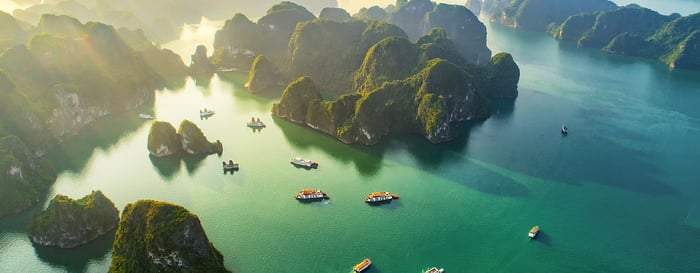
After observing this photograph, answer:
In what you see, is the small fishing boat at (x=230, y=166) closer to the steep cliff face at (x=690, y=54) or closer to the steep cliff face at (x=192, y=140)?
the steep cliff face at (x=192, y=140)

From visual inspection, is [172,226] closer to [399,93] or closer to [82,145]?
[82,145]

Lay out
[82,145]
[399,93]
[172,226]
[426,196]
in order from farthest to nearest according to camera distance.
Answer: [399,93]
[82,145]
[426,196]
[172,226]

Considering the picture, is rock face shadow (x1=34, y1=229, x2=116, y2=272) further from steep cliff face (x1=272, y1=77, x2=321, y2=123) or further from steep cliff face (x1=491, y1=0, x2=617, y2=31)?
steep cliff face (x1=491, y1=0, x2=617, y2=31)

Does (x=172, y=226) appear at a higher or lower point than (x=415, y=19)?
lower

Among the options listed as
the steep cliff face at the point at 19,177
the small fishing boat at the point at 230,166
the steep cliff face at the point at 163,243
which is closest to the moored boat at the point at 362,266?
the steep cliff face at the point at 163,243

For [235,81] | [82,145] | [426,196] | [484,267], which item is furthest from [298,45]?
[484,267]

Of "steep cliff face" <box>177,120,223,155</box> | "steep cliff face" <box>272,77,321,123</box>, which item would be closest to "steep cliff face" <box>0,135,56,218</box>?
"steep cliff face" <box>177,120,223,155</box>

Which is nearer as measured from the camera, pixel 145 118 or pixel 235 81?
pixel 145 118

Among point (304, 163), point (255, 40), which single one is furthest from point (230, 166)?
point (255, 40)
